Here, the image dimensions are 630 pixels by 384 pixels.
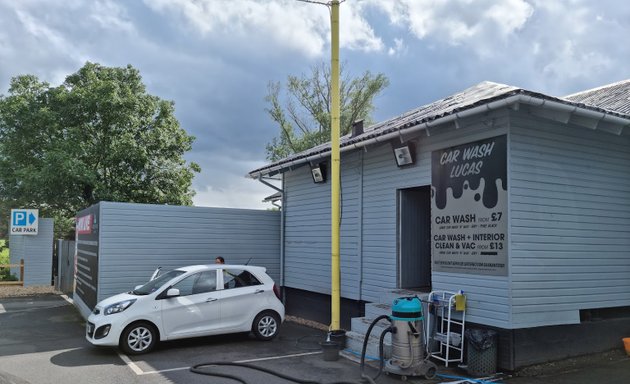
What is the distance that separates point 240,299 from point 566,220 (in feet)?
19.5

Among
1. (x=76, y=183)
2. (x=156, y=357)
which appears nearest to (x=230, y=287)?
(x=156, y=357)

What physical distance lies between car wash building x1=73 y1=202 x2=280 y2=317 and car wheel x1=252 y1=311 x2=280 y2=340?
3.72 metres

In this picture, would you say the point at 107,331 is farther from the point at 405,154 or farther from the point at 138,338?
the point at 405,154

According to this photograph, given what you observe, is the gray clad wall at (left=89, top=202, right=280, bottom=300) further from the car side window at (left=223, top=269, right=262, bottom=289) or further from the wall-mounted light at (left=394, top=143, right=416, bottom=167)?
the wall-mounted light at (left=394, top=143, right=416, bottom=167)

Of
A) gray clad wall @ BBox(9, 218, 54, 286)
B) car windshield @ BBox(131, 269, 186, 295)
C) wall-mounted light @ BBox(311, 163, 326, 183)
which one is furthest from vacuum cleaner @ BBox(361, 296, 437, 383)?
gray clad wall @ BBox(9, 218, 54, 286)

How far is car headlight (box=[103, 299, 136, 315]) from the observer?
337 inches

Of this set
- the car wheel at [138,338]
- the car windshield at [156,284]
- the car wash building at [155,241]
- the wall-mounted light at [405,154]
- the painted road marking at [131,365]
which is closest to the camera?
the painted road marking at [131,365]

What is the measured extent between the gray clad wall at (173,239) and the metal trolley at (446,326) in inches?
257

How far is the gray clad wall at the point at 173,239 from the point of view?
1168 centimetres

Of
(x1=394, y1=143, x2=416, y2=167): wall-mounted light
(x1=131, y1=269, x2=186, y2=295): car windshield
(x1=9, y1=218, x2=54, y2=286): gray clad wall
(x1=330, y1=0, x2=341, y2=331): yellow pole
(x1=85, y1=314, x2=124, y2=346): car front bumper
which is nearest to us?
(x1=85, y1=314, x2=124, y2=346): car front bumper

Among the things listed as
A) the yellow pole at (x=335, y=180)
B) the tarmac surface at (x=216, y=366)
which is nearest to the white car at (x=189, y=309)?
the tarmac surface at (x=216, y=366)

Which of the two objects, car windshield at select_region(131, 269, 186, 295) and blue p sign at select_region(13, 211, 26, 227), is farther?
blue p sign at select_region(13, 211, 26, 227)

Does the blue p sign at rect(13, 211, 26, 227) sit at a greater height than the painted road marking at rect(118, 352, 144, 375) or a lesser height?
greater

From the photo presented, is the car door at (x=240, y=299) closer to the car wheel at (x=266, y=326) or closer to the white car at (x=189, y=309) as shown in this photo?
the white car at (x=189, y=309)
